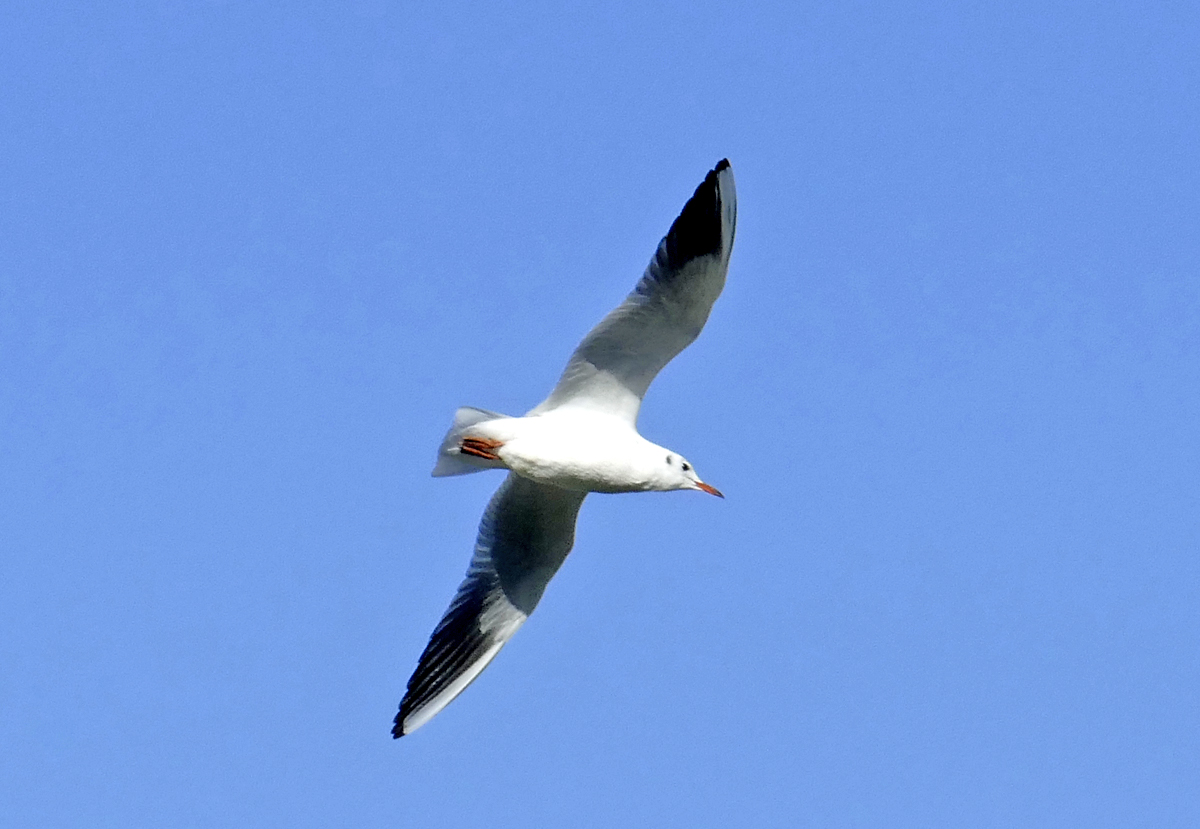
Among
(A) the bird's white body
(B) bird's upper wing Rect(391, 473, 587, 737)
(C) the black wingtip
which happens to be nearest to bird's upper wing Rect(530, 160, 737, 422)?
(C) the black wingtip

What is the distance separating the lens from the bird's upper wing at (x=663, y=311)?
11555 millimetres

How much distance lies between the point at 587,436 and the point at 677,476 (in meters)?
0.65

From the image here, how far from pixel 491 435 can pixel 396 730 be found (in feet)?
7.42

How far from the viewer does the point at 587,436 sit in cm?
1186

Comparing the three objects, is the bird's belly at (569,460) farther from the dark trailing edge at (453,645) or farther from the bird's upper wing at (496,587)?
the dark trailing edge at (453,645)

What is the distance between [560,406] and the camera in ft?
39.9

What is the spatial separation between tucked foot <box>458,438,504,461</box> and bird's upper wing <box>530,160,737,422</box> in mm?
570

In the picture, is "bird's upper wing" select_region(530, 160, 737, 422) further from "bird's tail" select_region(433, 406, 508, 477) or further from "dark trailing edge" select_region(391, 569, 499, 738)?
"dark trailing edge" select_region(391, 569, 499, 738)

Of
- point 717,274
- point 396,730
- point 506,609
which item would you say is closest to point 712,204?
point 717,274

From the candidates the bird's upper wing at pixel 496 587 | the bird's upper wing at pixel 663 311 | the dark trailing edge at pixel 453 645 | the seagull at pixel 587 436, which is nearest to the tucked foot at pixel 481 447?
the seagull at pixel 587 436

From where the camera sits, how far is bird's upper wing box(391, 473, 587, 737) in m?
12.9

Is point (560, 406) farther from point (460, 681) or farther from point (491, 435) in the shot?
point (460, 681)

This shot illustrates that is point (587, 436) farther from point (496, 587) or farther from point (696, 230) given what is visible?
point (496, 587)

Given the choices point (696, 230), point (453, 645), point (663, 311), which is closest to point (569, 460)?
point (663, 311)
